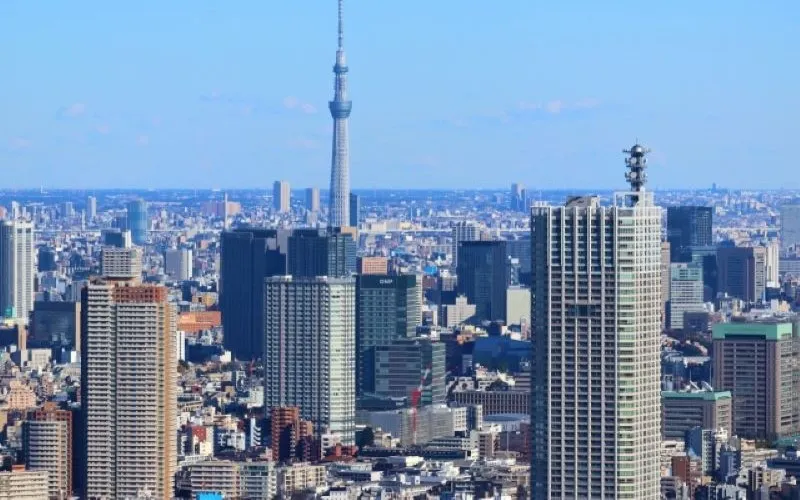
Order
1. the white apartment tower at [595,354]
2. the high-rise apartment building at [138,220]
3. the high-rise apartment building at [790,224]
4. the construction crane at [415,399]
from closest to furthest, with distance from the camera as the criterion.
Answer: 1. the white apartment tower at [595,354]
2. the construction crane at [415,399]
3. the high-rise apartment building at [790,224]
4. the high-rise apartment building at [138,220]

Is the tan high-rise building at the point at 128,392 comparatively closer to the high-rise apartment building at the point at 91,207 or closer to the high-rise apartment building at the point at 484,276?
the high-rise apartment building at the point at 484,276

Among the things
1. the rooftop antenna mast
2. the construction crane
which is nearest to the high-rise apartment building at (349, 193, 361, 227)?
the construction crane

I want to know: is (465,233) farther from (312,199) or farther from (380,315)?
(380,315)

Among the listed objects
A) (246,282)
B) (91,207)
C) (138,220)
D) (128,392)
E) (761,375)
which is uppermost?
(91,207)

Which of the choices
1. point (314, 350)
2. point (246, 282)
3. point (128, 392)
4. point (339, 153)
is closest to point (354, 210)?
point (339, 153)

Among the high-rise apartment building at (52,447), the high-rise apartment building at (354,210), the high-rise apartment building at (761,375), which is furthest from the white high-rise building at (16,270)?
the high-rise apartment building at (52,447)

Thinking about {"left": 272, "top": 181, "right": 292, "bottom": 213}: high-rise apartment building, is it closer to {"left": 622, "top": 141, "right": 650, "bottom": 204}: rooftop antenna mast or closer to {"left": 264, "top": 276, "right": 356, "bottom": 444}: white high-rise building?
{"left": 264, "top": 276, "right": 356, "bottom": 444}: white high-rise building

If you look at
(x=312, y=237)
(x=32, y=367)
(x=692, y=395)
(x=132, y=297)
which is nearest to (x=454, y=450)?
(x=692, y=395)
